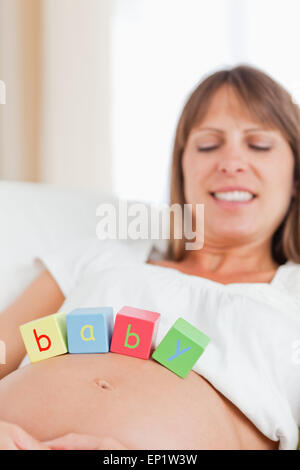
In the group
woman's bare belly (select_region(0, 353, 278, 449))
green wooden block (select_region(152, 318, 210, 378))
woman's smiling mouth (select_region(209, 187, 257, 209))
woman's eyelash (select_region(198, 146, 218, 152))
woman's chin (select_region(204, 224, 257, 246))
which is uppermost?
woman's eyelash (select_region(198, 146, 218, 152))

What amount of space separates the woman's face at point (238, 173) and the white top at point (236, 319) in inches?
5.3

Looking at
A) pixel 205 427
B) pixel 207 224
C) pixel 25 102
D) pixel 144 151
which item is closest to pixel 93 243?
pixel 207 224

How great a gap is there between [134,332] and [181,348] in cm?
7

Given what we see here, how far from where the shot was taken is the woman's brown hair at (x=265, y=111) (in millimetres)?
1086

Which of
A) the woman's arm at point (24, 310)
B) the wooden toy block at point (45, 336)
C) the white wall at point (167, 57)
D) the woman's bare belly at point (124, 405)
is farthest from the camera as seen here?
the white wall at point (167, 57)

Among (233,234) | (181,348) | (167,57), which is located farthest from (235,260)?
(167,57)

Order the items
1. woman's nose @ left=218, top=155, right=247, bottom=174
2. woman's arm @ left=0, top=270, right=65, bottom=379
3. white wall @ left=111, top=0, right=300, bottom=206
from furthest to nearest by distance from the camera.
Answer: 1. white wall @ left=111, top=0, right=300, bottom=206
2. woman's nose @ left=218, top=155, right=247, bottom=174
3. woman's arm @ left=0, top=270, right=65, bottom=379

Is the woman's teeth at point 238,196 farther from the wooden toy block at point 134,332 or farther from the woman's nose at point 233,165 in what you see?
the wooden toy block at point 134,332

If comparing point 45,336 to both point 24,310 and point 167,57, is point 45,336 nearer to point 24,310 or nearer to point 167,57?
point 24,310

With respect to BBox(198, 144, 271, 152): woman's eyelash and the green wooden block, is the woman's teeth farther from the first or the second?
the green wooden block

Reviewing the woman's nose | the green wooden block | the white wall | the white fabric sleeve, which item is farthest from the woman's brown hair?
the white wall

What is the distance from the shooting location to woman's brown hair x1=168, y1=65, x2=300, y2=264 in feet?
3.56

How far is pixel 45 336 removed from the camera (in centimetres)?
75

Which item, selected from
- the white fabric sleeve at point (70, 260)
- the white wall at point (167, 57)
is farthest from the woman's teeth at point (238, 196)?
the white wall at point (167, 57)
